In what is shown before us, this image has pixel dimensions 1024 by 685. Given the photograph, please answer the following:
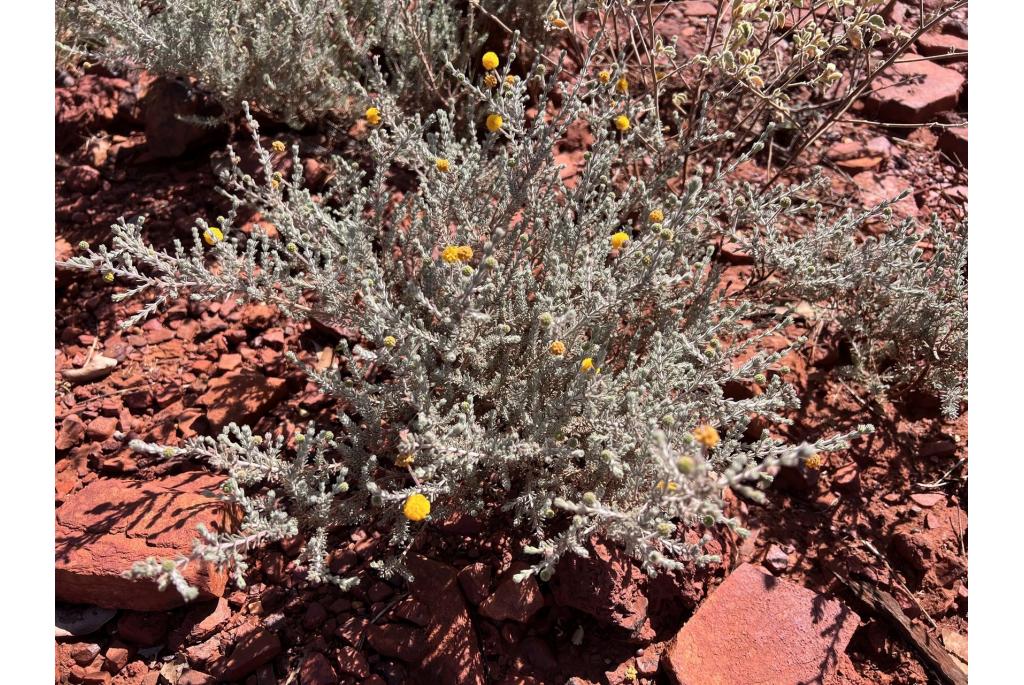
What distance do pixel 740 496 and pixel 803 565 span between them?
13.0 inches

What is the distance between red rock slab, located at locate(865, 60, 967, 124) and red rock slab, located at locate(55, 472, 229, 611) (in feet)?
12.8

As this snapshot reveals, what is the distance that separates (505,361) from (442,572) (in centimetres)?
77

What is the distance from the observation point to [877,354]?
3.12m

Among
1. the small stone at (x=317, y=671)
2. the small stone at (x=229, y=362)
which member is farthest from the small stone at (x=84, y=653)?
the small stone at (x=229, y=362)

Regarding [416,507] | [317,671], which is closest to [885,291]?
[416,507]

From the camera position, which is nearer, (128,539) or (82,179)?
(128,539)

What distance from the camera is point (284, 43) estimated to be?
335cm

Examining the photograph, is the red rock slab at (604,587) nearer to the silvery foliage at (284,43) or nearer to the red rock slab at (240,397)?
the red rock slab at (240,397)

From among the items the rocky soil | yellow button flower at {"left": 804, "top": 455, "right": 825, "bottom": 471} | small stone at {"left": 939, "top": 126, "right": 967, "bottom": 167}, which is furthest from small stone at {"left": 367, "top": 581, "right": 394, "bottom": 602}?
small stone at {"left": 939, "top": 126, "right": 967, "bottom": 167}

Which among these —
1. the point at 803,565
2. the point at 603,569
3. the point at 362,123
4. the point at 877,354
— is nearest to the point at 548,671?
the point at 603,569

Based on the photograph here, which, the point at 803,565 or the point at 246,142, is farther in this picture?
the point at 246,142

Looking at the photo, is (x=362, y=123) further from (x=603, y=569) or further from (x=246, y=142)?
(x=603, y=569)

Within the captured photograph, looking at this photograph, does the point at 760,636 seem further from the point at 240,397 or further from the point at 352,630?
the point at 240,397

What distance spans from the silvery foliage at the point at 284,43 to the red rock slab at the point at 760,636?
2.45 meters
